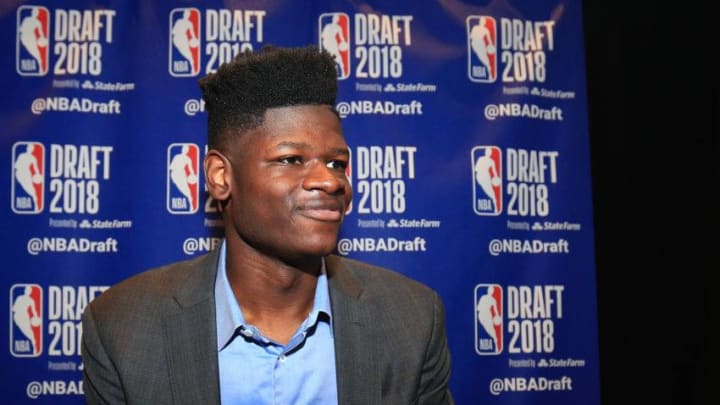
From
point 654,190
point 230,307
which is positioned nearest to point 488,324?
point 654,190

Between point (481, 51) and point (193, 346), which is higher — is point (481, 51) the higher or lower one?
the higher one

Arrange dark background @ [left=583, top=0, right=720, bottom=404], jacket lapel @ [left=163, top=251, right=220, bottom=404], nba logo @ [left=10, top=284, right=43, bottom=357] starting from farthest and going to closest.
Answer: dark background @ [left=583, top=0, right=720, bottom=404] → nba logo @ [left=10, top=284, right=43, bottom=357] → jacket lapel @ [left=163, top=251, right=220, bottom=404]

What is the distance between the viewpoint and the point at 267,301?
1.88m

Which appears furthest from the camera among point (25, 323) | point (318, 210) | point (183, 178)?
point (183, 178)

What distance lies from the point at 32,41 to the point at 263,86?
1521 mm

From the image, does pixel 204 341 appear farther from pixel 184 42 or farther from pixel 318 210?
pixel 184 42

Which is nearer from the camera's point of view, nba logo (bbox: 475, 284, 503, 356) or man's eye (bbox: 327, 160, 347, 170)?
man's eye (bbox: 327, 160, 347, 170)

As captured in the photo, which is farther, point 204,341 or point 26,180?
point 26,180

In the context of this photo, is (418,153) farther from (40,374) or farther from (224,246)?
(40,374)

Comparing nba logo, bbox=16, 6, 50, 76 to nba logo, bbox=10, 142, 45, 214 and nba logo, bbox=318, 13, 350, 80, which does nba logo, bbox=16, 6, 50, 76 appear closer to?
nba logo, bbox=10, 142, 45, 214

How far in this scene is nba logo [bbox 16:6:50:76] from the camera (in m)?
2.72

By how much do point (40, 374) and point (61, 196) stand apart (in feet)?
2.49

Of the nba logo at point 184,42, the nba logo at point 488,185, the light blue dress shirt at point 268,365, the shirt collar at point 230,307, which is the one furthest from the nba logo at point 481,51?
the light blue dress shirt at point 268,365

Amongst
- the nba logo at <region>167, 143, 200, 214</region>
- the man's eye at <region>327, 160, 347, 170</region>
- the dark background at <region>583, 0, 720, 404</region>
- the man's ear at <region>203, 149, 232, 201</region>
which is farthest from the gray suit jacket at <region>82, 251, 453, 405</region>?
the dark background at <region>583, 0, 720, 404</region>
